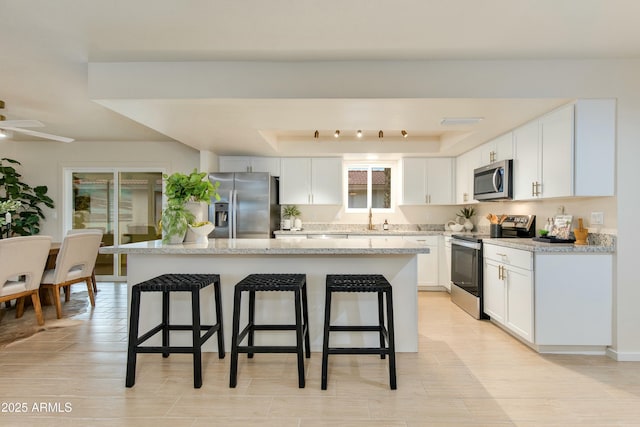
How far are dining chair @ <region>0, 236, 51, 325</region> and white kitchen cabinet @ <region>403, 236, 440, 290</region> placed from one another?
4.42m

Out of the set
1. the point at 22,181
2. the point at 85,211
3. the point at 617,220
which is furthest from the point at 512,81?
the point at 22,181

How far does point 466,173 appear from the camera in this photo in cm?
489

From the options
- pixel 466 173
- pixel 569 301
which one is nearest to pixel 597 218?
pixel 569 301

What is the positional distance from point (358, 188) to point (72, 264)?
4.03 m

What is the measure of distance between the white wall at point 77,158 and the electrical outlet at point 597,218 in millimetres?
5102

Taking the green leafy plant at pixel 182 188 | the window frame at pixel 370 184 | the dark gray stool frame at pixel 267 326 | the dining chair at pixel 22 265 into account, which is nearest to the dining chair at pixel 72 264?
the dining chair at pixel 22 265

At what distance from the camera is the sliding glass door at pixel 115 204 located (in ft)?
18.6

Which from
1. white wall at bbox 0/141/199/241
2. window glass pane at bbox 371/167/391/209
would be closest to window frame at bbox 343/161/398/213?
window glass pane at bbox 371/167/391/209

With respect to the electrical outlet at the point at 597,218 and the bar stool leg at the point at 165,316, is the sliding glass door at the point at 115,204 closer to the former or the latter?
the bar stool leg at the point at 165,316

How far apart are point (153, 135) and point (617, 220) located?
18.0ft

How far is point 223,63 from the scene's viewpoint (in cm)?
275

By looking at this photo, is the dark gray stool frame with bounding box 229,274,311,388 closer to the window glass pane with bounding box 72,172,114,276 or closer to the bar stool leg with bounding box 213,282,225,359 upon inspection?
the bar stool leg with bounding box 213,282,225,359

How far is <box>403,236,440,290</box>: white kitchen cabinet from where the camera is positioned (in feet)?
16.5

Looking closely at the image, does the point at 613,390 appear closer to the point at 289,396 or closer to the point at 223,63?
the point at 289,396
